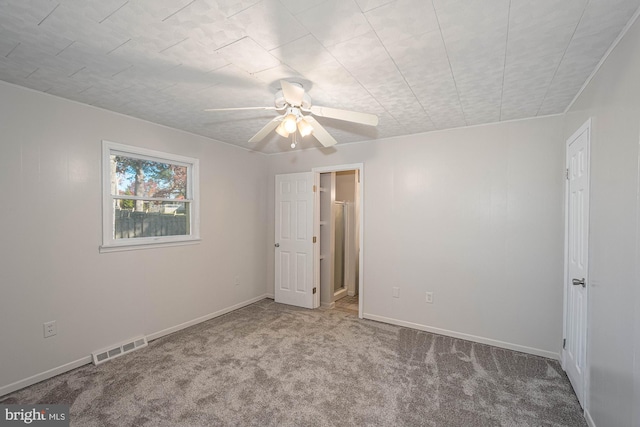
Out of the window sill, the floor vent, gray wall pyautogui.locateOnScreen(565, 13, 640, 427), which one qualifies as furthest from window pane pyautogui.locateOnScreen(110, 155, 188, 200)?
gray wall pyautogui.locateOnScreen(565, 13, 640, 427)

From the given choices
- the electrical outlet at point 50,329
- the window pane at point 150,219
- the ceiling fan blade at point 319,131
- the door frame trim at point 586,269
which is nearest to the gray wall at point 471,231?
the door frame trim at point 586,269

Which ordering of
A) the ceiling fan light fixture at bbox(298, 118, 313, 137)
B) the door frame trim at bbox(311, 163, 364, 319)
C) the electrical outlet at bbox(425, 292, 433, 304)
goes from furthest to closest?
1. the door frame trim at bbox(311, 163, 364, 319)
2. the electrical outlet at bbox(425, 292, 433, 304)
3. the ceiling fan light fixture at bbox(298, 118, 313, 137)

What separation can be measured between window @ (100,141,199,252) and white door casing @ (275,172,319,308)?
1.31 m

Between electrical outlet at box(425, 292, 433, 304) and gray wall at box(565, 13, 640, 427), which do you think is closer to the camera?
gray wall at box(565, 13, 640, 427)

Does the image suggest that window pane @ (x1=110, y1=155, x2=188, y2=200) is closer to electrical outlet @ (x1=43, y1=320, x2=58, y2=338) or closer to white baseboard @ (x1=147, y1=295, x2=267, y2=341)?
electrical outlet @ (x1=43, y1=320, x2=58, y2=338)

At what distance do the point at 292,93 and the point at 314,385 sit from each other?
2221 mm

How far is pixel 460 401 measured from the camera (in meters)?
2.13

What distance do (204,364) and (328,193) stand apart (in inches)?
109

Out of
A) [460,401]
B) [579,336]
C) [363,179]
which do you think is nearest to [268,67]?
[363,179]

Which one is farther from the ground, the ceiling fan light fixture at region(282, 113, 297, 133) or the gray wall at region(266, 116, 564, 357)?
the ceiling fan light fixture at region(282, 113, 297, 133)

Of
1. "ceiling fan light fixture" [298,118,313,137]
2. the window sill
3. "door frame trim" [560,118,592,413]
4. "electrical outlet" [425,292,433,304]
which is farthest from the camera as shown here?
"electrical outlet" [425,292,433,304]

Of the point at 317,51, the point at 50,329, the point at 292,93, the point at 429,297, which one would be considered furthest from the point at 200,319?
the point at 317,51

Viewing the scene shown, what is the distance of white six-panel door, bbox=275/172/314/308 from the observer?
4.20m

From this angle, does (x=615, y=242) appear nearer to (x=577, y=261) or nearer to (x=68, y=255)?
(x=577, y=261)
